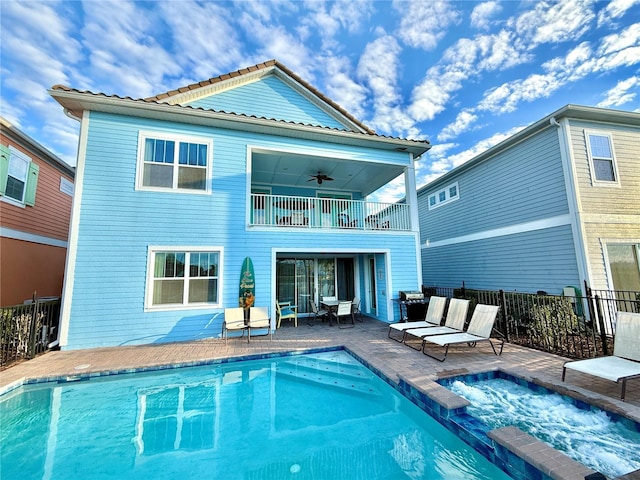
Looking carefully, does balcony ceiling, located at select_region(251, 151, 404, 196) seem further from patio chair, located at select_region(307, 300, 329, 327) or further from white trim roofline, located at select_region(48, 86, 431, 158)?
patio chair, located at select_region(307, 300, 329, 327)

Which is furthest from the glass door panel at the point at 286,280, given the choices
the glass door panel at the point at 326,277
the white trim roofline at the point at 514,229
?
the white trim roofline at the point at 514,229

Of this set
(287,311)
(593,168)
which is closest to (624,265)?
(593,168)

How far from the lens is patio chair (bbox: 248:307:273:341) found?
25.9 ft

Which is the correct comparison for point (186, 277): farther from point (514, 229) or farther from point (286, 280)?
point (514, 229)

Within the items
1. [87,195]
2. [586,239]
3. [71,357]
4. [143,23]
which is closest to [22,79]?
[143,23]

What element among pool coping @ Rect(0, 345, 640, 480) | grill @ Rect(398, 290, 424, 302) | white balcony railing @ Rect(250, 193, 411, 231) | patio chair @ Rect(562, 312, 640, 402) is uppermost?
white balcony railing @ Rect(250, 193, 411, 231)

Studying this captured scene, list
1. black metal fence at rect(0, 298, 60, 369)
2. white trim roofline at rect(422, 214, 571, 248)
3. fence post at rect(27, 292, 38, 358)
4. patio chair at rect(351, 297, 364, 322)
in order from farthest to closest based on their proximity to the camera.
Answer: patio chair at rect(351, 297, 364, 322)
white trim roofline at rect(422, 214, 571, 248)
fence post at rect(27, 292, 38, 358)
black metal fence at rect(0, 298, 60, 369)

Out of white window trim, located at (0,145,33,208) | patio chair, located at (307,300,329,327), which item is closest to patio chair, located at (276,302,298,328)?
patio chair, located at (307,300,329,327)

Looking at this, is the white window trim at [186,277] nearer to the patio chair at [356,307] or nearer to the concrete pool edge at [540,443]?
the patio chair at [356,307]

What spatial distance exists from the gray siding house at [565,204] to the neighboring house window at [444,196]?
2018 mm


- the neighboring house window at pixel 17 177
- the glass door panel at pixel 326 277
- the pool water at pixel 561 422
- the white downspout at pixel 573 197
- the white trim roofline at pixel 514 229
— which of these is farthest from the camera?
the glass door panel at pixel 326 277

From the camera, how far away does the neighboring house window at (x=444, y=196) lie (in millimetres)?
13802

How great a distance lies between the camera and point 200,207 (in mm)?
8180

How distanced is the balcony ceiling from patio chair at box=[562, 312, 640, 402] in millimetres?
7506
